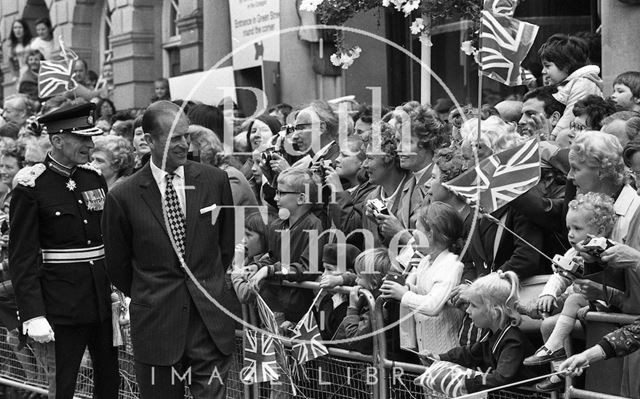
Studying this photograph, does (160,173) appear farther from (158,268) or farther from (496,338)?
(496,338)

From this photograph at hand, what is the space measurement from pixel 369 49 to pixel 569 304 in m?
9.06

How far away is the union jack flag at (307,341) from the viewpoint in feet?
26.7

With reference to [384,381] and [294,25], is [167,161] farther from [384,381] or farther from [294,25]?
[294,25]

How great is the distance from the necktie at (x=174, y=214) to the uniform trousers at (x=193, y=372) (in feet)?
1.21

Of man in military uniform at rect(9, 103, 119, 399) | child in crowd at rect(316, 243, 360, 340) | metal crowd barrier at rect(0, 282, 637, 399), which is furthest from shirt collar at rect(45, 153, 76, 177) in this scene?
child in crowd at rect(316, 243, 360, 340)

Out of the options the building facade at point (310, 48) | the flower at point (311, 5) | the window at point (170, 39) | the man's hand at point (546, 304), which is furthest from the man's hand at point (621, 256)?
the window at point (170, 39)

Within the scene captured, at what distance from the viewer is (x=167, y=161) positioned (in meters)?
7.53

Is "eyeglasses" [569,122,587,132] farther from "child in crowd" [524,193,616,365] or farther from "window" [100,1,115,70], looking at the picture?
"window" [100,1,115,70]

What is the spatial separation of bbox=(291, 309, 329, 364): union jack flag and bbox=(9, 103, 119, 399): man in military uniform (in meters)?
1.20

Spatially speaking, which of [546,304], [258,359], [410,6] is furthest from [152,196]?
[410,6]

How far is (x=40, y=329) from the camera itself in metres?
8.25

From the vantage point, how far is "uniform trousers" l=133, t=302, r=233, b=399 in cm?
746

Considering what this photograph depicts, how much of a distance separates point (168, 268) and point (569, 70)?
10.5ft

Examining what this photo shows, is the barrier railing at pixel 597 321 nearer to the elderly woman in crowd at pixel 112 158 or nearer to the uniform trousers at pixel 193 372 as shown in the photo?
the uniform trousers at pixel 193 372
